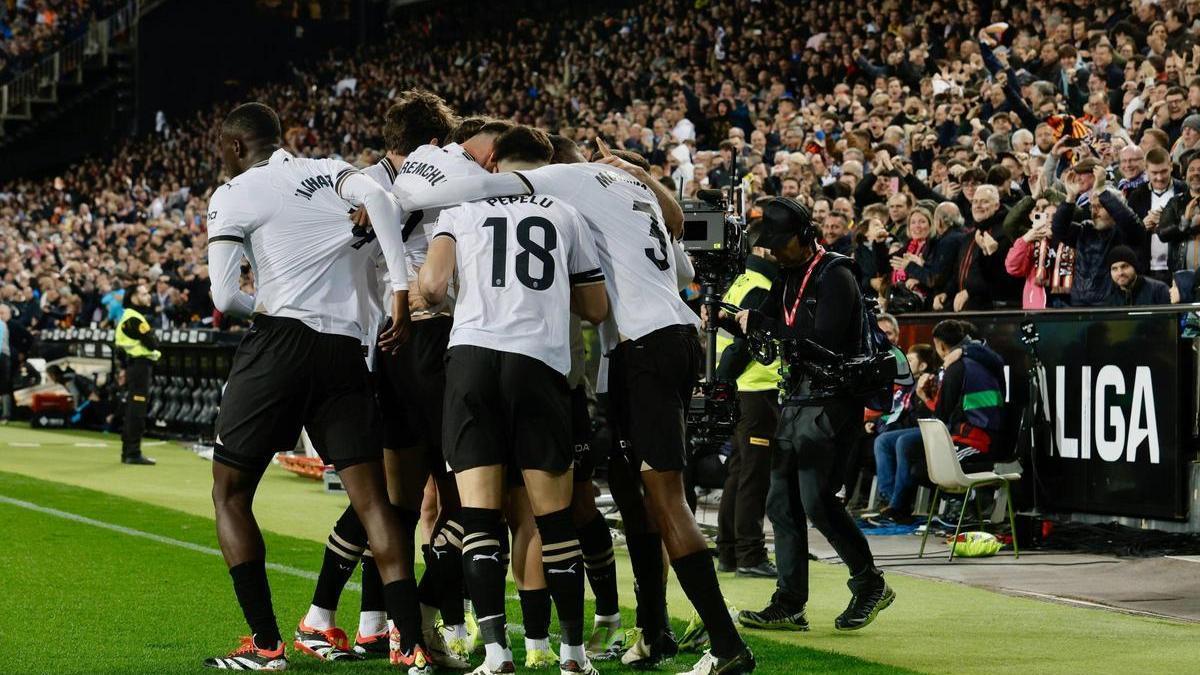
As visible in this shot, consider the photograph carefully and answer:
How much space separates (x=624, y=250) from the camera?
18.7 ft

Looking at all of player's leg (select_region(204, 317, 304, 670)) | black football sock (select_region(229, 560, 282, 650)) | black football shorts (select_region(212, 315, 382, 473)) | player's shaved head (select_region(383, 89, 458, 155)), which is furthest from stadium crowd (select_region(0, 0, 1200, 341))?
black football sock (select_region(229, 560, 282, 650))

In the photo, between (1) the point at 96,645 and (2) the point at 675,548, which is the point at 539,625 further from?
(1) the point at 96,645

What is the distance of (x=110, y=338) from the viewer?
20.3 metres

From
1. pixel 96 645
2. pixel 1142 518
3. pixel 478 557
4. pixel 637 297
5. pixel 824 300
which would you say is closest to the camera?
pixel 478 557

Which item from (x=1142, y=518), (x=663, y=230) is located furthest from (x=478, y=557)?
(x=1142, y=518)

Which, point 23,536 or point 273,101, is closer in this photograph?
point 23,536

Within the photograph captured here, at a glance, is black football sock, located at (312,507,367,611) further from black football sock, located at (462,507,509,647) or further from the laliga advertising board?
the laliga advertising board

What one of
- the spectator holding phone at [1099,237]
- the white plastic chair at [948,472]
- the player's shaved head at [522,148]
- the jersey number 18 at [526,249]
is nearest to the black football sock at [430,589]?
the jersey number 18 at [526,249]

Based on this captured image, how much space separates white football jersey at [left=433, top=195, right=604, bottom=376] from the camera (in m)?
5.30

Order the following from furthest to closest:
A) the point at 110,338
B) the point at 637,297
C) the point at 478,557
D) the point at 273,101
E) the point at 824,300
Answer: the point at 273,101
the point at 110,338
the point at 824,300
the point at 637,297
the point at 478,557

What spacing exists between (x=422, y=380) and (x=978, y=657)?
2.61 metres

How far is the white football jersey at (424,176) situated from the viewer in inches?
228

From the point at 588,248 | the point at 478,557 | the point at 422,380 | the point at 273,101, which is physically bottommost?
the point at 478,557

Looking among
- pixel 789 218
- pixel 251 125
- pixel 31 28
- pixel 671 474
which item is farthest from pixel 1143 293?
pixel 31 28
